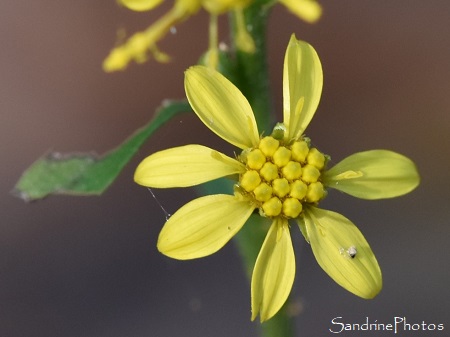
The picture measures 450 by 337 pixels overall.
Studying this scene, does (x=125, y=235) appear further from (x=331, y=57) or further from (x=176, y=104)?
(x=176, y=104)

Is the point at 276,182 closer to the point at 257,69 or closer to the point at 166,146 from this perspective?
the point at 257,69

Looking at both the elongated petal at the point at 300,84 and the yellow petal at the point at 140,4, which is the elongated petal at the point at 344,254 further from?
the yellow petal at the point at 140,4

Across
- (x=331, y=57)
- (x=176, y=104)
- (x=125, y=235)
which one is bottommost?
(x=176, y=104)

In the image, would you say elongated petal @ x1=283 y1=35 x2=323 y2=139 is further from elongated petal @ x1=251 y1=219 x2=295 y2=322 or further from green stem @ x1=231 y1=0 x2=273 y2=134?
elongated petal @ x1=251 y1=219 x2=295 y2=322

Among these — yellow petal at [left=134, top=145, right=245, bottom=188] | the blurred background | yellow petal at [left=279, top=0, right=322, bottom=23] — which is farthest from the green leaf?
the blurred background

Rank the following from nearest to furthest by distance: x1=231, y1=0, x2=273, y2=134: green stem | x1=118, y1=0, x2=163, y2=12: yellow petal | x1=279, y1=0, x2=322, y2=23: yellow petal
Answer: x1=279, y1=0, x2=322, y2=23: yellow petal → x1=118, y1=0, x2=163, y2=12: yellow petal → x1=231, y1=0, x2=273, y2=134: green stem

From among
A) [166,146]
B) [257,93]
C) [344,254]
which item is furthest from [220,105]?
[166,146]

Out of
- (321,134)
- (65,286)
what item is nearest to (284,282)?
(65,286)
